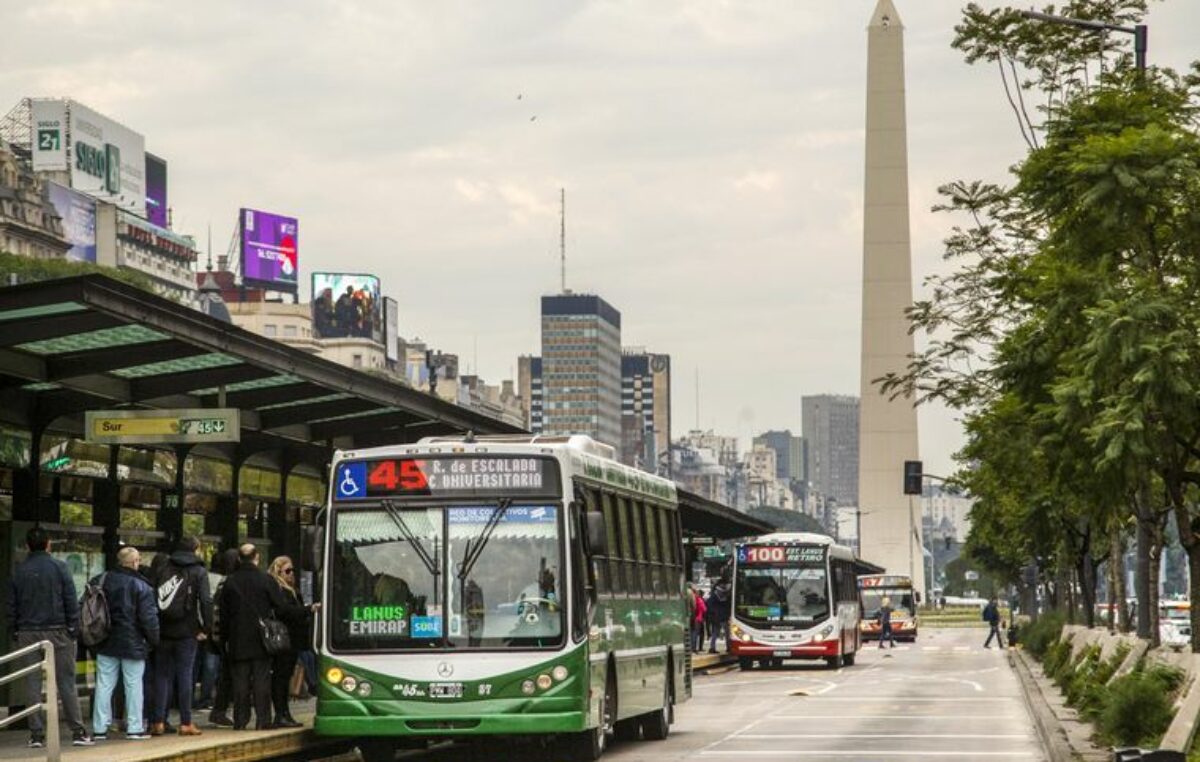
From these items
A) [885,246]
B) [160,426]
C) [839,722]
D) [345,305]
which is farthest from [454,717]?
[345,305]

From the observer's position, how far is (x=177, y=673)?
20.8 m

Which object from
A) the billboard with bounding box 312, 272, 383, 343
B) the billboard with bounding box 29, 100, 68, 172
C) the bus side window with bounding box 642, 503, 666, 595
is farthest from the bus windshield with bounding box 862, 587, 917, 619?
the billboard with bounding box 312, 272, 383, 343

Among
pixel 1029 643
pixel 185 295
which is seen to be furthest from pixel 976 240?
pixel 185 295

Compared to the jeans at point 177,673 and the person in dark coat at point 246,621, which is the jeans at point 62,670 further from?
the person in dark coat at point 246,621

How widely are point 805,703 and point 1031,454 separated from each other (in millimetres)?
8510

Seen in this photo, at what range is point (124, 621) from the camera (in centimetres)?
1973

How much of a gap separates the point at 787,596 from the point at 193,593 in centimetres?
3300

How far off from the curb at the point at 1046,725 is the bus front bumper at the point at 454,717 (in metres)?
4.45

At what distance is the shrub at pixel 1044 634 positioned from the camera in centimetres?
5765

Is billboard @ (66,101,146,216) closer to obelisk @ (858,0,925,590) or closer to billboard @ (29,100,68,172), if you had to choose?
billboard @ (29,100,68,172)

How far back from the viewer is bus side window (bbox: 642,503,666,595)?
25.7 meters

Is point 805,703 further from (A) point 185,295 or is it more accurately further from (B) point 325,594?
(A) point 185,295

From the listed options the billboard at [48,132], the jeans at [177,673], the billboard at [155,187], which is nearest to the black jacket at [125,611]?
the jeans at [177,673]

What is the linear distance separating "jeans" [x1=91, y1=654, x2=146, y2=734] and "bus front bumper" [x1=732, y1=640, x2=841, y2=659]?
3315cm
